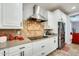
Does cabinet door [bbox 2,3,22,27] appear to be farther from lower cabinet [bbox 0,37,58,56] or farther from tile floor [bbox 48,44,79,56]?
tile floor [bbox 48,44,79,56]

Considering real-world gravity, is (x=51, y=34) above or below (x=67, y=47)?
above

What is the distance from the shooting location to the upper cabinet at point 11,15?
5.78 feet

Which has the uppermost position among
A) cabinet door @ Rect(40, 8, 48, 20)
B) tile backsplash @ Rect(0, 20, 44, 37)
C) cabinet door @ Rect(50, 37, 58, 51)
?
cabinet door @ Rect(40, 8, 48, 20)

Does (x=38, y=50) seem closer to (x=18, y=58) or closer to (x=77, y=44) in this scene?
(x=18, y=58)

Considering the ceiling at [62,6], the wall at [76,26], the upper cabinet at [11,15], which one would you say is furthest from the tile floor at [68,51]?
the upper cabinet at [11,15]

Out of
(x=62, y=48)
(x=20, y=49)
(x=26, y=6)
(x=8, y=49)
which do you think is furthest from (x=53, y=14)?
(x=8, y=49)

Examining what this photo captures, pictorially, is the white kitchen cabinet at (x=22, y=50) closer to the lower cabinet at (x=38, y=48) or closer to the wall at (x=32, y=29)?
the lower cabinet at (x=38, y=48)

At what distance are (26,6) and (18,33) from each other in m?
0.51

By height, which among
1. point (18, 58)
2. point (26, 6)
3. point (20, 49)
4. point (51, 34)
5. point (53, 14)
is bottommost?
point (18, 58)

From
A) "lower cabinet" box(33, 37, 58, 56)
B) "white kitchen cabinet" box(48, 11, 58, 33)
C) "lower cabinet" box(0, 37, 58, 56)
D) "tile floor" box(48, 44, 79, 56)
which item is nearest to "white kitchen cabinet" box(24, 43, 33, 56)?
"lower cabinet" box(0, 37, 58, 56)

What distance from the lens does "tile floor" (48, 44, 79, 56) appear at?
189 cm

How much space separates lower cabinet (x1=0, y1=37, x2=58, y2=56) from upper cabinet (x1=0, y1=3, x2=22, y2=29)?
40cm

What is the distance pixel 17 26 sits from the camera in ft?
6.61

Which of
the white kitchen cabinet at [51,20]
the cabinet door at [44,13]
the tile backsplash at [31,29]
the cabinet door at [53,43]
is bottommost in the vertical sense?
the cabinet door at [53,43]
